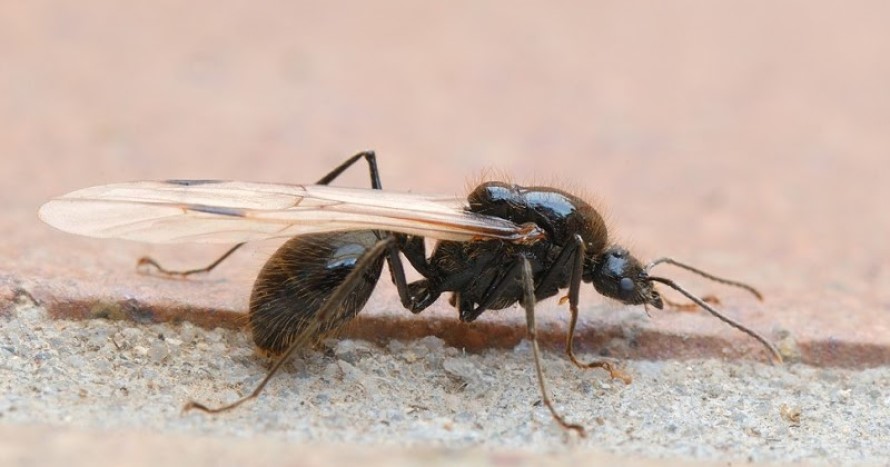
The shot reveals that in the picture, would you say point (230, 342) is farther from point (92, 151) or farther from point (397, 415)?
point (92, 151)

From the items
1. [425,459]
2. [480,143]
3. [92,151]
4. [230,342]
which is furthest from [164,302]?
[480,143]

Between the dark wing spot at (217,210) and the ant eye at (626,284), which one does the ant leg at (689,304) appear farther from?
the dark wing spot at (217,210)

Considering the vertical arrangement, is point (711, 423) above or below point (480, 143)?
below

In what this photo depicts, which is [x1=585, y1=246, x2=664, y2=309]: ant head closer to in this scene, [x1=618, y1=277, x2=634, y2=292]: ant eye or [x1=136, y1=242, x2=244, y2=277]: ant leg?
[x1=618, y1=277, x2=634, y2=292]: ant eye

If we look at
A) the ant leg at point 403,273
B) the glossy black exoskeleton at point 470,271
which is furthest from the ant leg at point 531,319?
the ant leg at point 403,273

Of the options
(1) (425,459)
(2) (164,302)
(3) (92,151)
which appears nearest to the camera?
(1) (425,459)

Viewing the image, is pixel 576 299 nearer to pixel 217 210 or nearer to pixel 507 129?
pixel 217 210

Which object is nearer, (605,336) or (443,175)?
(605,336)
